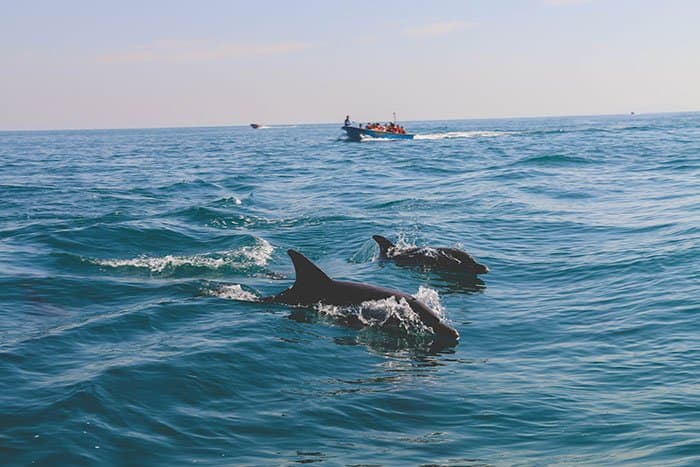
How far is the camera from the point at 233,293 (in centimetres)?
1599

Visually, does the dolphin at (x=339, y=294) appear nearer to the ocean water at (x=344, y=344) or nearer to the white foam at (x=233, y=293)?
the ocean water at (x=344, y=344)

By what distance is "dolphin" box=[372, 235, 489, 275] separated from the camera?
18562 millimetres

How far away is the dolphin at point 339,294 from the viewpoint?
13023mm

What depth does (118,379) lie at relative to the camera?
1045 cm

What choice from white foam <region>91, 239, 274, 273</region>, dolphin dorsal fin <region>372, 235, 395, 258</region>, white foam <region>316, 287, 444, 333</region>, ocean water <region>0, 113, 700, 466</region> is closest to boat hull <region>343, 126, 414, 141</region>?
ocean water <region>0, 113, 700, 466</region>

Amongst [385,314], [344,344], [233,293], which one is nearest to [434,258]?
[233,293]

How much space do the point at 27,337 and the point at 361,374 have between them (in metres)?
5.77

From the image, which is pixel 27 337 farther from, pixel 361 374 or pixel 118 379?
pixel 361 374

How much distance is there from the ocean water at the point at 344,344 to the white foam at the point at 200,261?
114mm

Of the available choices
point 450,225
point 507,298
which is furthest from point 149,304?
point 450,225

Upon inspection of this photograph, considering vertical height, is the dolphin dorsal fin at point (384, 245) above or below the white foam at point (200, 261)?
above

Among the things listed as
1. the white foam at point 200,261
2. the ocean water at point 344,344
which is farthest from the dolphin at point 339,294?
the white foam at point 200,261

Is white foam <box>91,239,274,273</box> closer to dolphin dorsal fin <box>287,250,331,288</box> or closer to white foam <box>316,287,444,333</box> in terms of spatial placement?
dolphin dorsal fin <box>287,250,331,288</box>

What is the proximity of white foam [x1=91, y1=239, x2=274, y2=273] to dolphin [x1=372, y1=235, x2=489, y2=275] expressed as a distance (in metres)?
3.26
